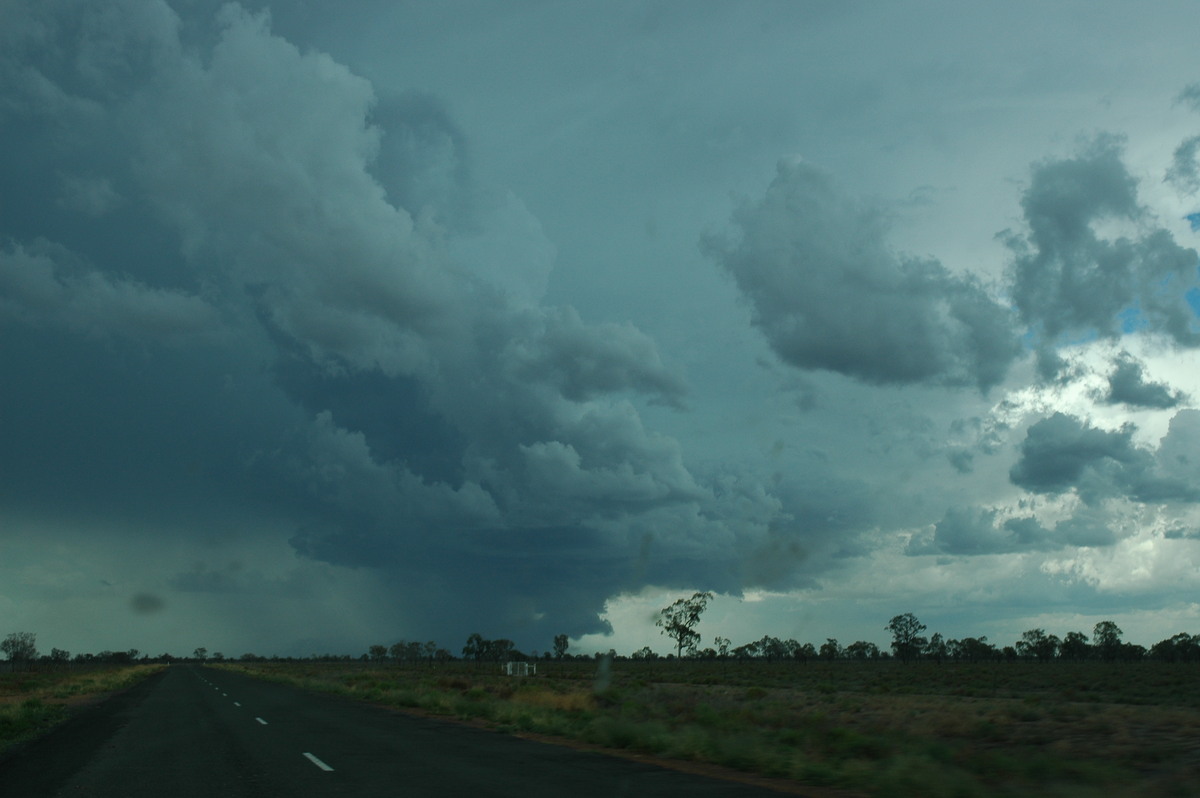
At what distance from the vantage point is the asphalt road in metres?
11.5

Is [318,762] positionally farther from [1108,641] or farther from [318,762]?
[1108,641]

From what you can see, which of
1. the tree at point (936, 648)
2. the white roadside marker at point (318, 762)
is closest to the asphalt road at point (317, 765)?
the white roadside marker at point (318, 762)

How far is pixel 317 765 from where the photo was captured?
1421cm

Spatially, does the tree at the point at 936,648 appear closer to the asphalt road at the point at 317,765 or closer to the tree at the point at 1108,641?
the tree at the point at 1108,641

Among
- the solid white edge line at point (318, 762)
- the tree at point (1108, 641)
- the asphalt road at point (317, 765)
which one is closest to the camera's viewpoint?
the asphalt road at point (317, 765)

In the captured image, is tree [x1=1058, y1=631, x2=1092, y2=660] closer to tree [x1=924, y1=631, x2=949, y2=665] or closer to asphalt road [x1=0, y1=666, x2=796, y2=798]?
tree [x1=924, y1=631, x2=949, y2=665]

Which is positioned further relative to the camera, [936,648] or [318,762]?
[936,648]

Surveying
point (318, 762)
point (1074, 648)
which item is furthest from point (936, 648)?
point (318, 762)

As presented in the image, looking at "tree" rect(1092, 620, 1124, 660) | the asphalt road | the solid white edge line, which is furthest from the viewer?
"tree" rect(1092, 620, 1124, 660)

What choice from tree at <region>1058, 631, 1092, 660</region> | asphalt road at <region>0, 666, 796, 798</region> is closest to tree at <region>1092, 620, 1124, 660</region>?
tree at <region>1058, 631, 1092, 660</region>

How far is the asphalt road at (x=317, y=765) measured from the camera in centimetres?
1152

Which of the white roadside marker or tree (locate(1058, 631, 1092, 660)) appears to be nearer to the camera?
the white roadside marker

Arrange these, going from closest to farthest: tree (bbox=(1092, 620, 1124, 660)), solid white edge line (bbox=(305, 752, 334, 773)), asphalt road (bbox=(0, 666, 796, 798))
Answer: asphalt road (bbox=(0, 666, 796, 798)) → solid white edge line (bbox=(305, 752, 334, 773)) → tree (bbox=(1092, 620, 1124, 660))

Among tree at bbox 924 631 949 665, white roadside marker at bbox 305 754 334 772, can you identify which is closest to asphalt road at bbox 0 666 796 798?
white roadside marker at bbox 305 754 334 772
